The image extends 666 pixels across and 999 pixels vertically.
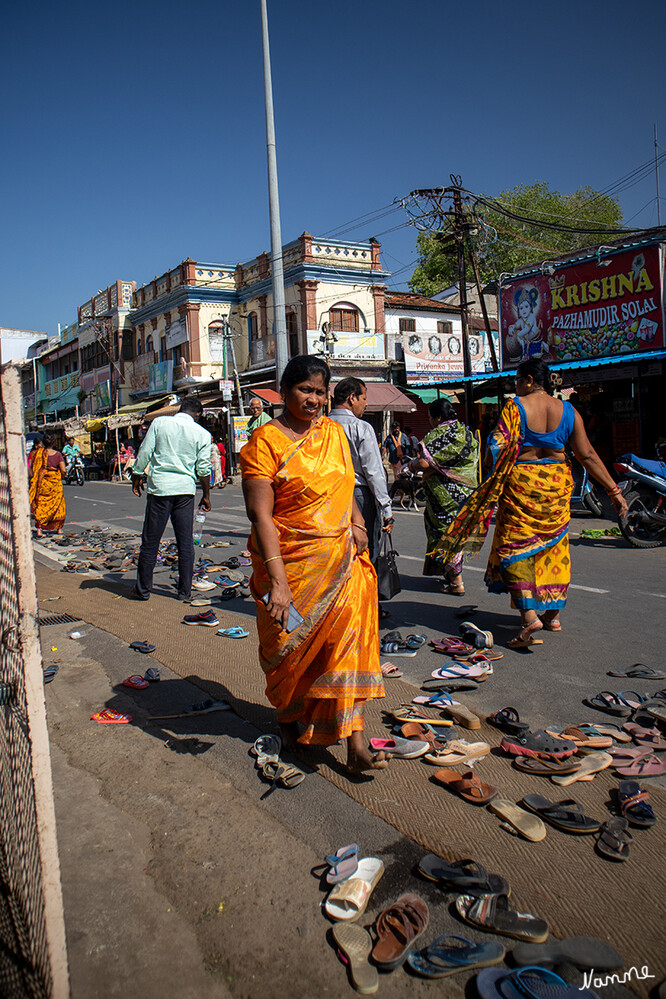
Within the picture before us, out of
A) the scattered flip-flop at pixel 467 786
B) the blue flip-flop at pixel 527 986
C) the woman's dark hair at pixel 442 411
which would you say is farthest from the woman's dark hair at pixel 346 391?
the blue flip-flop at pixel 527 986

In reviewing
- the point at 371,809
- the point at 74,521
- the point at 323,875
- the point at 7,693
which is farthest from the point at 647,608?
the point at 74,521

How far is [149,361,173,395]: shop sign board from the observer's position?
35.4m

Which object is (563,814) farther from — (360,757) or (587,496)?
(587,496)

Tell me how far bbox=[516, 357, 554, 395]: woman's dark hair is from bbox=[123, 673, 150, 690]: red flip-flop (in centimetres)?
A: 315

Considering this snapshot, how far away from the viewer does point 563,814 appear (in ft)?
8.08

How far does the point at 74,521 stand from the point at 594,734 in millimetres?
12390

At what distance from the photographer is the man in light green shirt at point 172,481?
6.04 metres

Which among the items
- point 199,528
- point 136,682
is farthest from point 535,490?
point 199,528

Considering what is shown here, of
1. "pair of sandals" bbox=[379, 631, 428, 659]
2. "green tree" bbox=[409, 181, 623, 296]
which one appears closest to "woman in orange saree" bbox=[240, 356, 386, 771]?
"pair of sandals" bbox=[379, 631, 428, 659]

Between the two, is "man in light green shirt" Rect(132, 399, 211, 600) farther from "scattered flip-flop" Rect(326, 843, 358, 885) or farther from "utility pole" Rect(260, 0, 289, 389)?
"utility pole" Rect(260, 0, 289, 389)

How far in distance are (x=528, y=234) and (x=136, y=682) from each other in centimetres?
4718

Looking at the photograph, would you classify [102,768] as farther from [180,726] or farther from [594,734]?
[594,734]

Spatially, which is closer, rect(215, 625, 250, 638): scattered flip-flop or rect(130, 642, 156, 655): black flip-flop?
Result: rect(130, 642, 156, 655): black flip-flop

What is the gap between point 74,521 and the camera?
13.7 m
